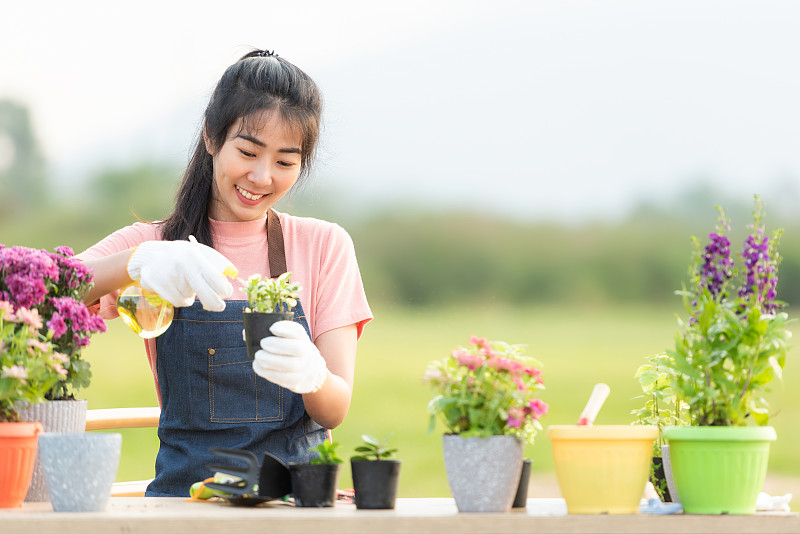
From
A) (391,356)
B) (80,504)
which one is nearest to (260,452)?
(80,504)

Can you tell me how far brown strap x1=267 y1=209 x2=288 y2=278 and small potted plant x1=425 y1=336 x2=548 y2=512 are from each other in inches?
36.6

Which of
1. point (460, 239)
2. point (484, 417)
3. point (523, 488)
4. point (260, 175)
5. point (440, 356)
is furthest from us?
point (460, 239)

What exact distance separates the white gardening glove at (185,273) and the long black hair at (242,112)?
19.4 inches

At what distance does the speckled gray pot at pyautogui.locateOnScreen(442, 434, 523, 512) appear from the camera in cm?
125

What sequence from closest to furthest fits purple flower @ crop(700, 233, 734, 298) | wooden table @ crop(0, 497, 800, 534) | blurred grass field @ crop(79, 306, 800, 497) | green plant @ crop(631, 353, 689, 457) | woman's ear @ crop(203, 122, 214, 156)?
wooden table @ crop(0, 497, 800, 534), purple flower @ crop(700, 233, 734, 298), green plant @ crop(631, 353, 689, 457), woman's ear @ crop(203, 122, 214, 156), blurred grass field @ crop(79, 306, 800, 497)

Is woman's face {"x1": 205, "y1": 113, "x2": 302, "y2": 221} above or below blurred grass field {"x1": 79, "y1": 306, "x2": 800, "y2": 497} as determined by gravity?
above

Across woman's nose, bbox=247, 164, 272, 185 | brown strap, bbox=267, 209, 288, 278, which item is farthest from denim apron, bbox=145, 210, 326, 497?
woman's nose, bbox=247, 164, 272, 185

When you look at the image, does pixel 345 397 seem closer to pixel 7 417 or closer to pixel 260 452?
pixel 260 452

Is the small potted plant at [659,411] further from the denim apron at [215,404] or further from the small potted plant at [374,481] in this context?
the denim apron at [215,404]

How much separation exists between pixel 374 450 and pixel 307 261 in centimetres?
94

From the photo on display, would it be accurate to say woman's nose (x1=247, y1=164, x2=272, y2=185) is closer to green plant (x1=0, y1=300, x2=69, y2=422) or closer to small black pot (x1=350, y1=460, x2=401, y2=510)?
green plant (x1=0, y1=300, x2=69, y2=422)

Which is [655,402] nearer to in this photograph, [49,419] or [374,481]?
[374,481]

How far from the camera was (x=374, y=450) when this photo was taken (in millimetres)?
1333

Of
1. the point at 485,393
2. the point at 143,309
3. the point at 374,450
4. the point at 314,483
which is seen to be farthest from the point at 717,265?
the point at 143,309
